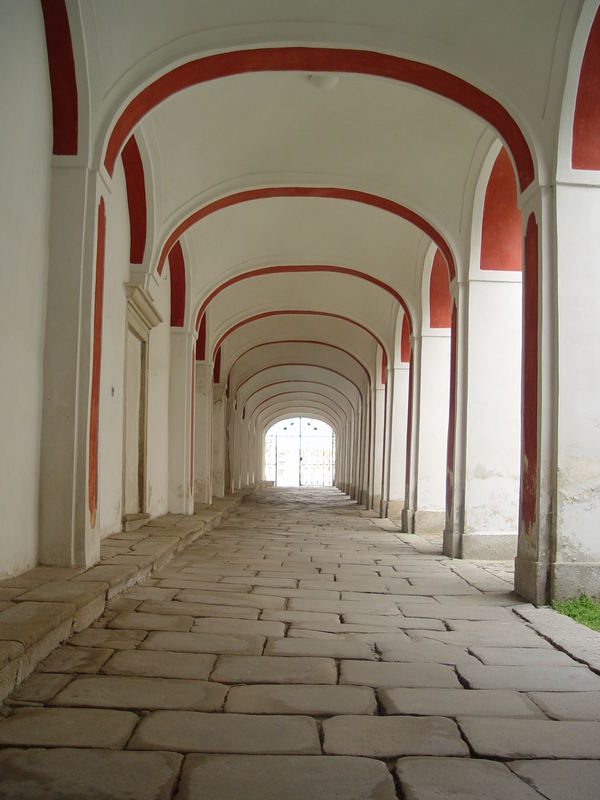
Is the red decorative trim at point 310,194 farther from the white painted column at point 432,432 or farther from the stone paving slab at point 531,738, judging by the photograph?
the stone paving slab at point 531,738

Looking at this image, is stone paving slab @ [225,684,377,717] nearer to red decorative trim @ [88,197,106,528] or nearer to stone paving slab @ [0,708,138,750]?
stone paving slab @ [0,708,138,750]

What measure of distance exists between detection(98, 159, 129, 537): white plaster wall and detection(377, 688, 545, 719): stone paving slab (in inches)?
164

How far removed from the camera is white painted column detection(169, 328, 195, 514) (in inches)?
417

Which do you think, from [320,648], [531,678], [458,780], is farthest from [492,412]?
[458,780]

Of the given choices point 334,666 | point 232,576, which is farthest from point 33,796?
point 232,576

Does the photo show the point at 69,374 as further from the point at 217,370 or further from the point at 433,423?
the point at 217,370

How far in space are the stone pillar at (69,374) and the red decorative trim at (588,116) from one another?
10.8ft

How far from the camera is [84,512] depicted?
497 cm

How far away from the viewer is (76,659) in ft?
10.8

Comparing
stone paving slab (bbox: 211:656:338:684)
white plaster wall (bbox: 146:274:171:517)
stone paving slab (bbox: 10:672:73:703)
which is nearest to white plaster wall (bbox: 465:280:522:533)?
white plaster wall (bbox: 146:274:171:517)

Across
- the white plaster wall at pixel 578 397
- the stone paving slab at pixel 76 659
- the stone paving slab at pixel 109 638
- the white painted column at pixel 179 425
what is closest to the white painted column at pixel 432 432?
the white painted column at pixel 179 425

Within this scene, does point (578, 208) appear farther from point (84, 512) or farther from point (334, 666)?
point (84, 512)

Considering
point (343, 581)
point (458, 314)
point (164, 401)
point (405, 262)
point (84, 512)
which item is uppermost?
point (405, 262)

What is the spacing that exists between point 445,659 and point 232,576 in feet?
8.57
